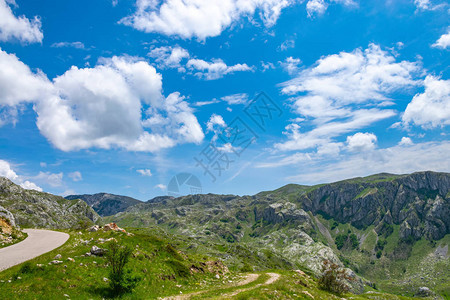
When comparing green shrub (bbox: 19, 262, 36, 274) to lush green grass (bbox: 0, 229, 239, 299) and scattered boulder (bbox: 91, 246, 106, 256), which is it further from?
scattered boulder (bbox: 91, 246, 106, 256)

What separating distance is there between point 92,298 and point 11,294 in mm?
6082

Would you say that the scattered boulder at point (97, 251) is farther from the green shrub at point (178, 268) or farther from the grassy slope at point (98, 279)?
the green shrub at point (178, 268)

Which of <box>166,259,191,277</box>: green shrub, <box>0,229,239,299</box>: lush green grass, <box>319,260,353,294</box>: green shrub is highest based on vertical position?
<box>0,229,239,299</box>: lush green grass

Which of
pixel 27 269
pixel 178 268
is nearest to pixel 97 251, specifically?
pixel 27 269

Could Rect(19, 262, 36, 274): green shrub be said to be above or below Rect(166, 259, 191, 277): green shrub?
above

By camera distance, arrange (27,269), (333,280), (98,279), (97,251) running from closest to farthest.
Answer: (27,269)
(98,279)
(97,251)
(333,280)

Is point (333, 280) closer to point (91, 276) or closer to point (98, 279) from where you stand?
point (98, 279)

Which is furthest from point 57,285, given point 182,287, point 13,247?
point 13,247

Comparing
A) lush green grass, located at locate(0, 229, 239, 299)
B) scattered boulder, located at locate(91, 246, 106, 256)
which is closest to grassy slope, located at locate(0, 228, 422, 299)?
lush green grass, located at locate(0, 229, 239, 299)

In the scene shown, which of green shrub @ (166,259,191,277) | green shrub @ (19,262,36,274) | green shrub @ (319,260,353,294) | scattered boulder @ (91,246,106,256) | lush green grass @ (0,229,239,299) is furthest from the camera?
green shrub @ (319,260,353,294)

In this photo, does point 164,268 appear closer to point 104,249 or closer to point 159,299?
point 104,249

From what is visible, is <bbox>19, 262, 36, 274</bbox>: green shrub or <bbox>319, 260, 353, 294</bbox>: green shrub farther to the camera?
<bbox>319, 260, 353, 294</bbox>: green shrub

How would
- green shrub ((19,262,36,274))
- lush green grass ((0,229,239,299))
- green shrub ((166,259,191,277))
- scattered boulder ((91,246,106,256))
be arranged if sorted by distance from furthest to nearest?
green shrub ((166,259,191,277)) → scattered boulder ((91,246,106,256)) → green shrub ((19,262,36,274)) → lush green grass ((0,229,239,299))

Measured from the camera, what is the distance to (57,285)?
Answer: 70.2ft
